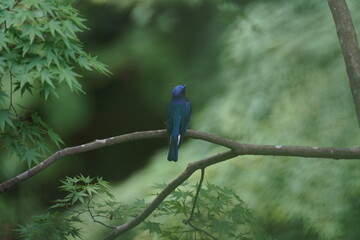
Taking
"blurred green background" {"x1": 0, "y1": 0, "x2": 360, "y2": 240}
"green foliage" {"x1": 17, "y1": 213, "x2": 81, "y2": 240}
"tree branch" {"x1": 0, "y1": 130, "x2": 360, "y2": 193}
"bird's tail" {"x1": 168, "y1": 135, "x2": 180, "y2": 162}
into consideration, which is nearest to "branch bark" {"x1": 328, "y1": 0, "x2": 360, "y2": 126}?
"tree branch" {"x1": 0, "y1": 130, "x2": 360, "y2": 193}

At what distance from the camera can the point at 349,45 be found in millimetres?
2238

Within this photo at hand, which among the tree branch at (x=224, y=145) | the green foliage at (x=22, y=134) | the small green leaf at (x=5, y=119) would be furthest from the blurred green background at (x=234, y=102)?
the small green leaf at (x=5, y=119)

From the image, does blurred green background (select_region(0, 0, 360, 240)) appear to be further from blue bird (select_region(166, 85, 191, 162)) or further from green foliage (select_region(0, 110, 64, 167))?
green foliage (select_region(0, 110, 64, 167))

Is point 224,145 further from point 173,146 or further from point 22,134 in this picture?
point 22,134

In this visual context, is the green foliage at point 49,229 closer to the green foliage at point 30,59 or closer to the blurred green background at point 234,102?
the green foliage at point 30,59

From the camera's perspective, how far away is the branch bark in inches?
87.1

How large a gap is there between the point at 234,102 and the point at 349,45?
903 mm

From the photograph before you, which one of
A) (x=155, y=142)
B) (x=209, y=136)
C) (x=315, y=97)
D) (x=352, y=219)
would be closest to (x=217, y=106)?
(x=315, y=97)

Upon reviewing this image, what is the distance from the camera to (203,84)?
12.5 feet

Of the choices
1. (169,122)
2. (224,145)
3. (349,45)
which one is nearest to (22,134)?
(169,122)

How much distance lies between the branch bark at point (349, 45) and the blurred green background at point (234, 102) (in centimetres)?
47

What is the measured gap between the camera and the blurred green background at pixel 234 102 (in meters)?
2.62

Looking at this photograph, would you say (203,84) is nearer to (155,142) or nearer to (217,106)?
(217,106)

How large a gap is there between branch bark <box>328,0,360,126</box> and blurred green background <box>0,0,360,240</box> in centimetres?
47
